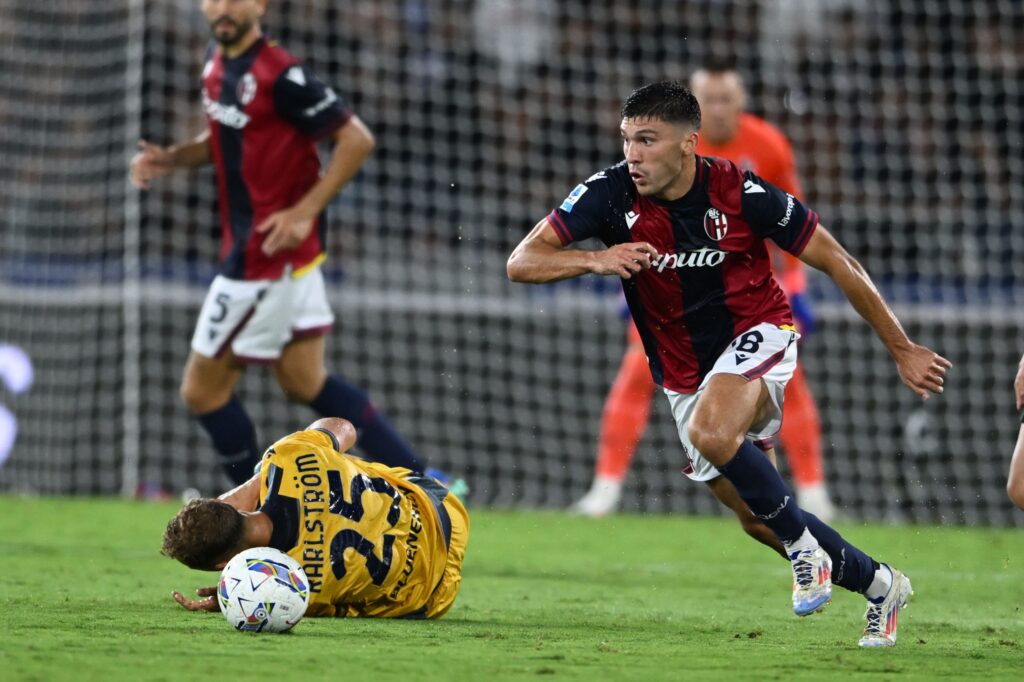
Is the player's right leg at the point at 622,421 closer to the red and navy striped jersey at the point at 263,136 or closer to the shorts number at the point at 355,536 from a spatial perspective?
the red and navy striped jersey at the point at 263,136

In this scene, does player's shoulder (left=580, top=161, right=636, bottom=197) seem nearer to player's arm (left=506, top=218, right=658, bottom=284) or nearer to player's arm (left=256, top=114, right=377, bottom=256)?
player's arm (left=506, top=218, right=658, bottom=284)

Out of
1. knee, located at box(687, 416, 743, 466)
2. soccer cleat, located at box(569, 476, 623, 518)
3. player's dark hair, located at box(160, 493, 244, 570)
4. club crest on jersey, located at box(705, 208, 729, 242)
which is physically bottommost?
soccer cleat, located at box(569, 476, 623, 518)

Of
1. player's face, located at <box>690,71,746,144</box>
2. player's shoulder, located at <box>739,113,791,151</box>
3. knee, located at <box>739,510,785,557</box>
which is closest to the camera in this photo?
knee, located at <box>739,510,785,557</box>

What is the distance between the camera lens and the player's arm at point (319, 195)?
6.62 metres

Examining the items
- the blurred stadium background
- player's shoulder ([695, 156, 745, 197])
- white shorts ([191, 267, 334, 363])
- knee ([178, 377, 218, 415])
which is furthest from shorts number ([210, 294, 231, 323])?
the blurred stadium background

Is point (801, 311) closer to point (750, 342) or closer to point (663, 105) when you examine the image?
point (750, 342)

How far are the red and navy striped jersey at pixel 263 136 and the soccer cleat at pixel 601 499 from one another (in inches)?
118

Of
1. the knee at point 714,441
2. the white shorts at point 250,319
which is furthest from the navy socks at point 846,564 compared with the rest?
the white shorts at point 250,319

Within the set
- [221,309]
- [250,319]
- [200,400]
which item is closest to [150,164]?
[221,309]

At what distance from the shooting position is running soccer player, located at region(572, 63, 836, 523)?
27.6ft

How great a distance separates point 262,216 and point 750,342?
8.90 ft

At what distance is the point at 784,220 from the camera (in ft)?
15.9

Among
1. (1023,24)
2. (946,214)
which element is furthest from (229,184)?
(1023,24)

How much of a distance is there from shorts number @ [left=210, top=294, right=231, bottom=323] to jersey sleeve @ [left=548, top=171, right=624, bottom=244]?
2347 mm
